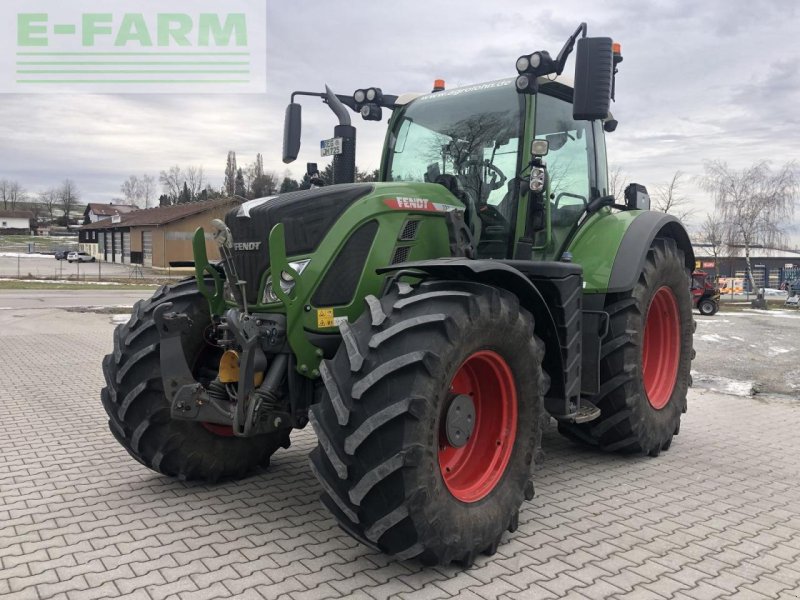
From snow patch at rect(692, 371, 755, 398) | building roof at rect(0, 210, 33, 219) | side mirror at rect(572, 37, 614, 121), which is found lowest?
snow patch at rect(692, 371, 755, 398)

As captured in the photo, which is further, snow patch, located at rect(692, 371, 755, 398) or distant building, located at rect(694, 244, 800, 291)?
distant building, located at rect(694, 244, 800, 291)

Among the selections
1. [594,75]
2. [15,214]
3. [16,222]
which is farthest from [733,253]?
[15,214]

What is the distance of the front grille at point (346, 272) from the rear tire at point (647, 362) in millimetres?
2161

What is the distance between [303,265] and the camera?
3611 millimetres

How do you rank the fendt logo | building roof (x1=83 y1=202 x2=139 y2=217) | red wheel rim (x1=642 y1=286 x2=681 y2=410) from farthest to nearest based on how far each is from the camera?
building roof (x1=83 y1=202 x2=139 y2=217) < red wheel rim (x1=642 y1=286 x2=681 y2=410) < the fendt logo

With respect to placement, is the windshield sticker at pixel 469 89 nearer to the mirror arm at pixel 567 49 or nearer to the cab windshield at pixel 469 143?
the cab windshield at pixel 469 143

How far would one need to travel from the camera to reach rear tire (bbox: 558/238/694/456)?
4.85 meters

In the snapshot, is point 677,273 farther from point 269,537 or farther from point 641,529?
point 269,537

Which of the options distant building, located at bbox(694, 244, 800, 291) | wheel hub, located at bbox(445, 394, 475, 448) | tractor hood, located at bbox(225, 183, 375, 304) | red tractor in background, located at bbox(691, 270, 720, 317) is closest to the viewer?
wheel hub, located at bbox(445, 394, 475, 448)

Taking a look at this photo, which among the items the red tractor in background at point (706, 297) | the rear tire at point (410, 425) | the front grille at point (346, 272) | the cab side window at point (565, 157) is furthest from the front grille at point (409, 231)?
the red tractor in background at point (706, 297)

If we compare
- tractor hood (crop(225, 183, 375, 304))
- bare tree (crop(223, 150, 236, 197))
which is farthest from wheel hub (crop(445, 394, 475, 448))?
bare tree (crop(223, 150, 236, 197))

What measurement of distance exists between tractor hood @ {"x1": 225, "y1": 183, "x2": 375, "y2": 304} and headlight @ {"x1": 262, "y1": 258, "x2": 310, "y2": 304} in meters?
0.07

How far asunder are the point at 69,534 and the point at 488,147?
11.4 ft

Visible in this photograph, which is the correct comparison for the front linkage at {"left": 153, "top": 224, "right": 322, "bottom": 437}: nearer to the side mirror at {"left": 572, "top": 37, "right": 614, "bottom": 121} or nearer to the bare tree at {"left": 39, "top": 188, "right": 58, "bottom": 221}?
the side mirror at {"left": 572, "top": 37, "right": 614, "bottom": 121}
